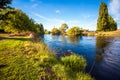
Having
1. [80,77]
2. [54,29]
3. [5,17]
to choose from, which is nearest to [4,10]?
[5,17]

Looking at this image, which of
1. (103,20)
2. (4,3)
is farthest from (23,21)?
(103,20)

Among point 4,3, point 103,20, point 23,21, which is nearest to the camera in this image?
point 4,3

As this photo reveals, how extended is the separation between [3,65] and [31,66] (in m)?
1.92

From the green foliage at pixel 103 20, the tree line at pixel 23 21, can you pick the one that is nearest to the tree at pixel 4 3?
the tree line at pixel 23 21

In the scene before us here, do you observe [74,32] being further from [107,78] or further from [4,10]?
[107,78]

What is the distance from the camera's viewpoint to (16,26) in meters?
38.1

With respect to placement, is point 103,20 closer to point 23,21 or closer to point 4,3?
point 23,21

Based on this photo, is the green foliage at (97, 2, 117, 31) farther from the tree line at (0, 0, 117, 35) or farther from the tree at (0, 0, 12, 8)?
the tree at (0, 0, 12, 8)

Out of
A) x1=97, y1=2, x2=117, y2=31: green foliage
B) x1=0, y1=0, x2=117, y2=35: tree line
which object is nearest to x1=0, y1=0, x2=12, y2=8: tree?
x1=0, y1=0, x2=117, y2=35: tree line

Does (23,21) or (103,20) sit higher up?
(103,20)

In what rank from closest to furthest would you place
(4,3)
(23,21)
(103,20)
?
(4,3) → (23,21) → (103,20)

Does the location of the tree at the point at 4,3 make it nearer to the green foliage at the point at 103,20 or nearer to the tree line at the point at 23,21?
the tree line at the point at 23,21

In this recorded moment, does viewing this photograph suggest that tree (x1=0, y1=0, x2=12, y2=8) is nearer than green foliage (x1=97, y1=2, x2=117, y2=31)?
Yes

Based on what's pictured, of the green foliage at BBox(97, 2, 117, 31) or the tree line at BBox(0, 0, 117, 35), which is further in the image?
the green foliage at BBox(97, 2, 117, 31)
